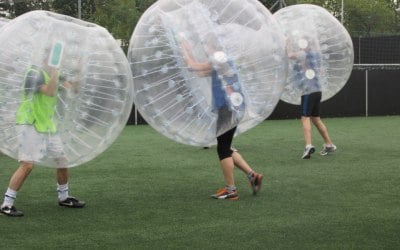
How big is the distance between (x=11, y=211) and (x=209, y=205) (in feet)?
6.07

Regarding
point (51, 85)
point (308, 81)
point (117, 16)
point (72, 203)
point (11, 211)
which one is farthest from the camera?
point (117, 16)

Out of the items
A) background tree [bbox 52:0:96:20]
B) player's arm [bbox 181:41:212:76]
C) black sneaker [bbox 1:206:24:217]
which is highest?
background tree [bbox 52:0:96:20]

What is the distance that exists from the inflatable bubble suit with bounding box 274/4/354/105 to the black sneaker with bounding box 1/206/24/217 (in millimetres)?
4517

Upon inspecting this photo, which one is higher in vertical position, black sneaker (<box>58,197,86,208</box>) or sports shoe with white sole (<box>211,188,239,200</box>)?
black sneaker (<box>58,197,86,208</box>)

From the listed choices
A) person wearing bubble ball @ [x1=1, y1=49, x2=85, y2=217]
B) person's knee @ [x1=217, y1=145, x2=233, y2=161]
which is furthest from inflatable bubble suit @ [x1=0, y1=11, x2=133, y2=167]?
person's knee @ [x1=217, y1=145, x2=233, y2=161]

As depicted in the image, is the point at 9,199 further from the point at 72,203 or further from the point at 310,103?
the point at 310,103

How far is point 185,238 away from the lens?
4875 mm

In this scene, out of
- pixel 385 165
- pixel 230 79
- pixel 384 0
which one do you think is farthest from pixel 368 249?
pixel 384 0

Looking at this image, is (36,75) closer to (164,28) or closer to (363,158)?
(164,28)

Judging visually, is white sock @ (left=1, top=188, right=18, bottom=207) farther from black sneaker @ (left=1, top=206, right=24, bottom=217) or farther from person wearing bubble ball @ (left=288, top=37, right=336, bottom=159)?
person wearing bubble ball @ (left=288, top=37, right=336, bottom=159)

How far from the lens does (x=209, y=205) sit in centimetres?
613

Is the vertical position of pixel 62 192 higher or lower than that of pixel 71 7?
lower

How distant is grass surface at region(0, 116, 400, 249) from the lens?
15.8 ft

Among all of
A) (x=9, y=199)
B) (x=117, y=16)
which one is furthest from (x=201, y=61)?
(x=117, y=16)
